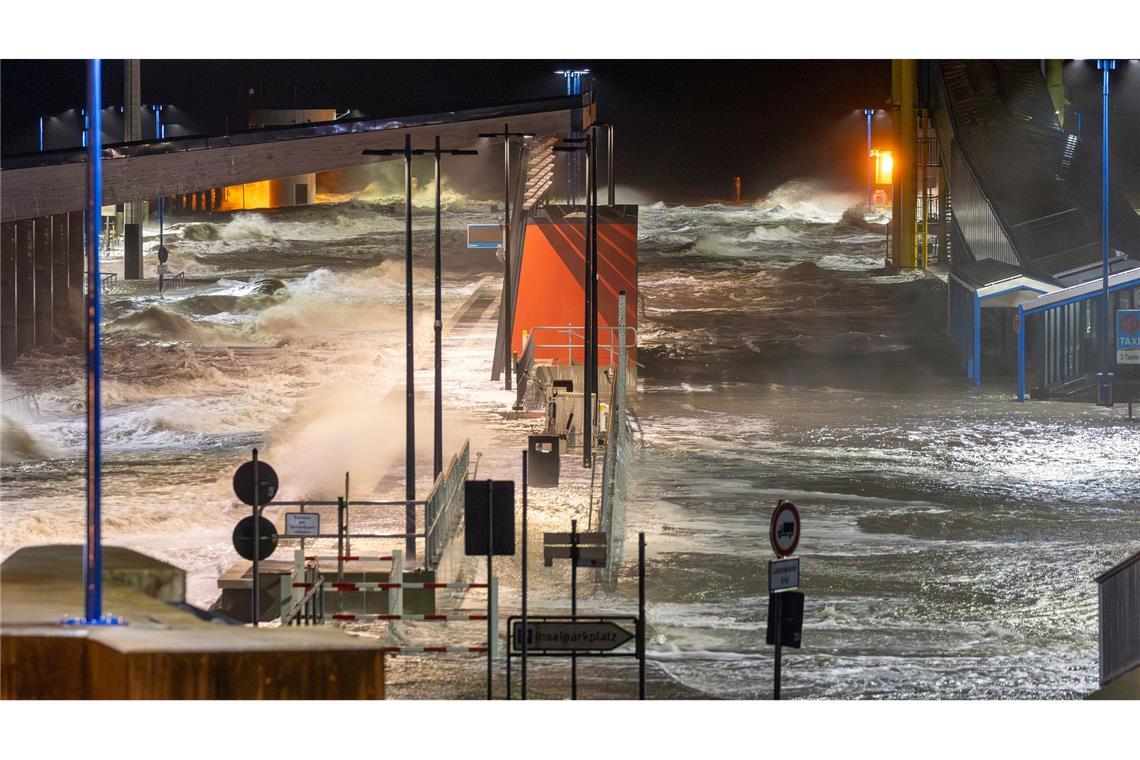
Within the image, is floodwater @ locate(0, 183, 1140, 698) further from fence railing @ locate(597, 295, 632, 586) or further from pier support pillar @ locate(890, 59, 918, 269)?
pier support pillar @ locate(890, 59, 918, 269)

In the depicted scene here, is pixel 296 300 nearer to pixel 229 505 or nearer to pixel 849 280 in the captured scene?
pixel 849 280

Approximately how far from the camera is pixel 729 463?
26.5m

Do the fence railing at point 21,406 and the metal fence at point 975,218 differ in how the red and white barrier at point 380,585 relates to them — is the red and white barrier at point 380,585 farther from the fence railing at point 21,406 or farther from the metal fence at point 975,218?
the metal fence at point 975,218

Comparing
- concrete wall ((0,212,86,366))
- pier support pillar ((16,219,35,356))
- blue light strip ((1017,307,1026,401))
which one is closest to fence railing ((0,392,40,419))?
concrete wall ((0,212,86,366))

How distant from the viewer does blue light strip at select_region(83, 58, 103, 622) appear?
11.6 metres

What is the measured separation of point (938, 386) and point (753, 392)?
4.10 meters

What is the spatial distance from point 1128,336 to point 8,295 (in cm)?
2308

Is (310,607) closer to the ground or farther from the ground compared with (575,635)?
closer to the ground

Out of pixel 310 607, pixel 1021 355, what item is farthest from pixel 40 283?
pixel 310 607

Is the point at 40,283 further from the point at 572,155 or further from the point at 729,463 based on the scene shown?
the point at 729,463

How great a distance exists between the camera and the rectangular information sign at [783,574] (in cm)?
1366

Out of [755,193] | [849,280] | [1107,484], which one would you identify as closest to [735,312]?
Result: [849,280]

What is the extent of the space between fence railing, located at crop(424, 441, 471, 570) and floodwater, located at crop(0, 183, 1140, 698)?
894 mm

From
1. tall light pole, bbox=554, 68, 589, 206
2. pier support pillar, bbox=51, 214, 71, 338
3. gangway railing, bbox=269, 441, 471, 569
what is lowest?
gangway railing, bbox=269, 441, 471, 569
